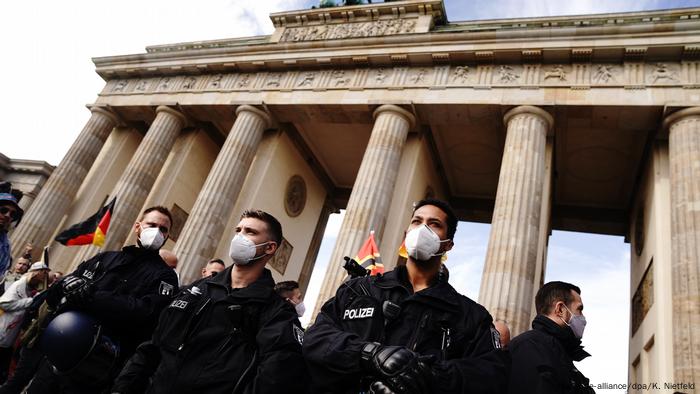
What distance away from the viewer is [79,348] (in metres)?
3.12

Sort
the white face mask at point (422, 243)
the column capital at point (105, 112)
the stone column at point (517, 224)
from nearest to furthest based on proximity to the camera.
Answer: the white face mask at point (422, 243)
the stone column at point (517, 224)
the column capital at point (105, 112)

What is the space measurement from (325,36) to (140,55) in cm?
880

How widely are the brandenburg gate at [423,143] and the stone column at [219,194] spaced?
0.07 meters

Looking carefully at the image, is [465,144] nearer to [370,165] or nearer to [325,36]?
[370,165]

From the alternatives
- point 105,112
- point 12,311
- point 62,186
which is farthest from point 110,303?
point 105,112

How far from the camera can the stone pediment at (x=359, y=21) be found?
1744 centimetres

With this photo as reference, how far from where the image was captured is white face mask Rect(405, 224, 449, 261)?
2.80m

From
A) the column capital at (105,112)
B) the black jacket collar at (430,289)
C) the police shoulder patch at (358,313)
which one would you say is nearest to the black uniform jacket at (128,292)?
the police shoulder patch at (358,313)

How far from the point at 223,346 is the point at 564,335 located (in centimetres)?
238

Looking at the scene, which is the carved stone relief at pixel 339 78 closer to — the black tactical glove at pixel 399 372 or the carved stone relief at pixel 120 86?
the carved stone relief at pixel 120 86

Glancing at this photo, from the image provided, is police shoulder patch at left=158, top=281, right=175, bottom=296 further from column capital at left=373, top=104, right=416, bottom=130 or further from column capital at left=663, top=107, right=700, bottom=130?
column capital at left=663, top=107, right=700, bottom=130

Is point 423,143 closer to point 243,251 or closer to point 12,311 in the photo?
point 12,311

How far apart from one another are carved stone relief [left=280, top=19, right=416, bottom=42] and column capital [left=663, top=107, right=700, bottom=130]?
8770 millimetres

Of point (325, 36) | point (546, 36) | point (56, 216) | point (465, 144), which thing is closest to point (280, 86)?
point (325, 36)
